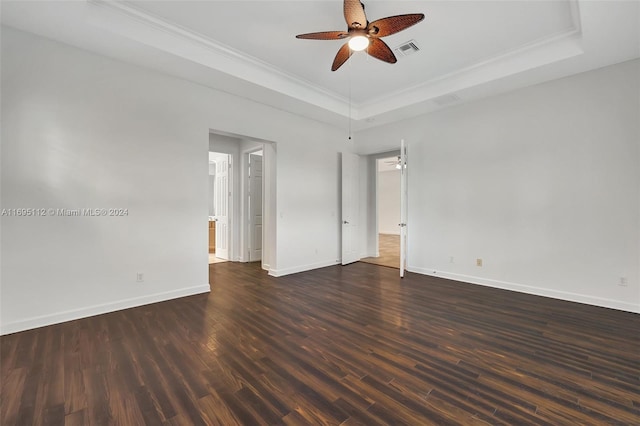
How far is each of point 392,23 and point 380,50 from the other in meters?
0.46

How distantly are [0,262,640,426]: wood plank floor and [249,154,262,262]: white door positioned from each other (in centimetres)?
286

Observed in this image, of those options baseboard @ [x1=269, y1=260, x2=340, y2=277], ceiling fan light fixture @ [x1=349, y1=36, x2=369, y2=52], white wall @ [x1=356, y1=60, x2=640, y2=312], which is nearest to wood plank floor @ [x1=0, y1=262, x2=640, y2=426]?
white wall @ [x1=356, y1=60, x2=640, y2=312]

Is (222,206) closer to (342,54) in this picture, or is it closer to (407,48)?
(342,54)

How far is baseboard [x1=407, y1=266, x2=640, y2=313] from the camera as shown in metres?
3.51

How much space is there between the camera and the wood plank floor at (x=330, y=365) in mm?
1736

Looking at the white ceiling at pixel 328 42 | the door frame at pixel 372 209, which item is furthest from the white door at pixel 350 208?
the white ceiling at pixel 328 42

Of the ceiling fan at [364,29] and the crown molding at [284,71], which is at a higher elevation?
the crown molding at [284,71]

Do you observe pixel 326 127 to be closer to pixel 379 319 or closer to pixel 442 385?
pixel 379 319

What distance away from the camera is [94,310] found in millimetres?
3297

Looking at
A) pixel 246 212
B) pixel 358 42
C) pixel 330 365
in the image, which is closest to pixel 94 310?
pixel 330 365

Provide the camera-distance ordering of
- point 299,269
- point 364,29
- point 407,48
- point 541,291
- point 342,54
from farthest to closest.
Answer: point 299,269 → point 541,291 → point 407,48 → point 342,54 → point 364,29

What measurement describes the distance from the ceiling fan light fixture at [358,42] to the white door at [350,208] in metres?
3.43

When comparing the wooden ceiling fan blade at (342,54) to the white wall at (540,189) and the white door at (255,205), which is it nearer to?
the white wall at (540,189)

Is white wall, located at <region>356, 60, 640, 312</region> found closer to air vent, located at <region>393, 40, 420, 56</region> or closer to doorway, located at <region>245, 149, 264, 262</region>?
air vent, located at <region>393, 40, 420, 56</region>
